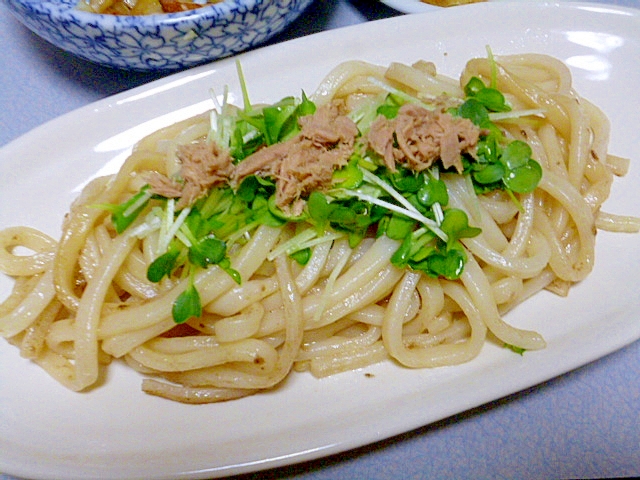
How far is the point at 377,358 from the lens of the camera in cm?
180

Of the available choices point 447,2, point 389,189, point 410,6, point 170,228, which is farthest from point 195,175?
point 447,2

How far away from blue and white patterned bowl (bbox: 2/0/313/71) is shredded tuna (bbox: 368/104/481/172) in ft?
2.72

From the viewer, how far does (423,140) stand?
5.47 feet

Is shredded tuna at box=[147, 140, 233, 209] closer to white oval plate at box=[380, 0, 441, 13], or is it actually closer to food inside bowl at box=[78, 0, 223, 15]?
food inside bowl at box=[78, 0, 223, 15]

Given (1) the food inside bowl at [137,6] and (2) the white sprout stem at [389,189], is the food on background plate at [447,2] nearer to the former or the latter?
(1) the food inside bowl at [137,6]

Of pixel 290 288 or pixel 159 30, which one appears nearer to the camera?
pixel 290 288

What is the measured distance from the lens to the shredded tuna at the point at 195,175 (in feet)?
5.42

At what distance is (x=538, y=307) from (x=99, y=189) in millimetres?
1520

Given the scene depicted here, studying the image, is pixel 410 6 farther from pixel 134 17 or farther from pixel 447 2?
pixel 134 17

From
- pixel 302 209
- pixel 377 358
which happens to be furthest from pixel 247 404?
pixel 302 209

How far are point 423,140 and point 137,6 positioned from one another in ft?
4.78

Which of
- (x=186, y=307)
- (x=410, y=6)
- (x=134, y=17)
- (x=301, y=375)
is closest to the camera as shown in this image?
(x=186, y=307)

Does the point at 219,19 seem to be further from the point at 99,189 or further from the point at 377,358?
the point at 377,358

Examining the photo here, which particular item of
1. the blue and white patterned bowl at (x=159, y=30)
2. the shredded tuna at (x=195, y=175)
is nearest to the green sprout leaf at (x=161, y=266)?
the shredded tuna at (x=195, y=175)
